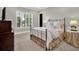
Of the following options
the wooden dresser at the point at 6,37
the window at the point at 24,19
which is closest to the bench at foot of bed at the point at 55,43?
the window at the point at 24,19

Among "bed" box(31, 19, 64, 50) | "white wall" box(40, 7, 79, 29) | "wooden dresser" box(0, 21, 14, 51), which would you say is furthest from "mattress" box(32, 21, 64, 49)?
"wooden dresser" box(0, 21, 14, 51)

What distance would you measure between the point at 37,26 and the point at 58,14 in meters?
0.60

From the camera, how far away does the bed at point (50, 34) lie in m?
2.73

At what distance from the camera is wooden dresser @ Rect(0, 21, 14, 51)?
105 inches

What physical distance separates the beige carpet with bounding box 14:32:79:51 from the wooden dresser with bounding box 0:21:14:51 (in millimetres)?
125

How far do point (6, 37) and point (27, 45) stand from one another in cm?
55

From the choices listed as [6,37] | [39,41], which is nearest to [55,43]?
[39,41]

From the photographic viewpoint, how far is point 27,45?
273 centimetres

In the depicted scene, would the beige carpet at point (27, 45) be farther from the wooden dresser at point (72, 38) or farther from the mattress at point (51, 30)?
the mattress at point (51, 30)

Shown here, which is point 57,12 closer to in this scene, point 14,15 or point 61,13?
point 61,13

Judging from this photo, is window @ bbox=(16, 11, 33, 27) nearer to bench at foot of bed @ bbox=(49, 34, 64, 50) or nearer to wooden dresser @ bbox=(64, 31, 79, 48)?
bench at foot of bed @ bbox=(49, 34, 64, 50)
